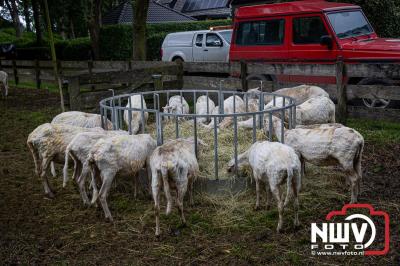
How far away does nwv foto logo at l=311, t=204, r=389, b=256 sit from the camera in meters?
4.74

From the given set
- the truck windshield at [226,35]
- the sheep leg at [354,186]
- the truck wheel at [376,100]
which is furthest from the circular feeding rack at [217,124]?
the truck windshield at [226,35]

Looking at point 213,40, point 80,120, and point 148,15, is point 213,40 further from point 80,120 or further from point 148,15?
point 148,15

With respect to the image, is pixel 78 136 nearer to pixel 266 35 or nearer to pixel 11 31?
pixel 266 35

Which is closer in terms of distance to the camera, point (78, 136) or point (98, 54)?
point (78, 136)

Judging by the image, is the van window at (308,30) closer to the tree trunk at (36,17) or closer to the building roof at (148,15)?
the tree trunk at (36,17)

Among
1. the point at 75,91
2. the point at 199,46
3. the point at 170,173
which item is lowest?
the point at 170,173

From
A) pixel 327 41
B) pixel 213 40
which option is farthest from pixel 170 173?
pixel 213 40

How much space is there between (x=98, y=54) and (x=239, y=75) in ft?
57.5

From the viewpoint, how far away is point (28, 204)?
641 cm

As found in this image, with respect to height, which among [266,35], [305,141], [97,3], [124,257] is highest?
[97,3]

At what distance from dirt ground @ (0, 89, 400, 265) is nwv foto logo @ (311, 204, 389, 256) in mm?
101

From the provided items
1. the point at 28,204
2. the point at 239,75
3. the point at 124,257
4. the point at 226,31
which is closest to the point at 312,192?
the point at 124,257

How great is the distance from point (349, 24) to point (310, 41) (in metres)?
0.97

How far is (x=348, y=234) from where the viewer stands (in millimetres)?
5055
